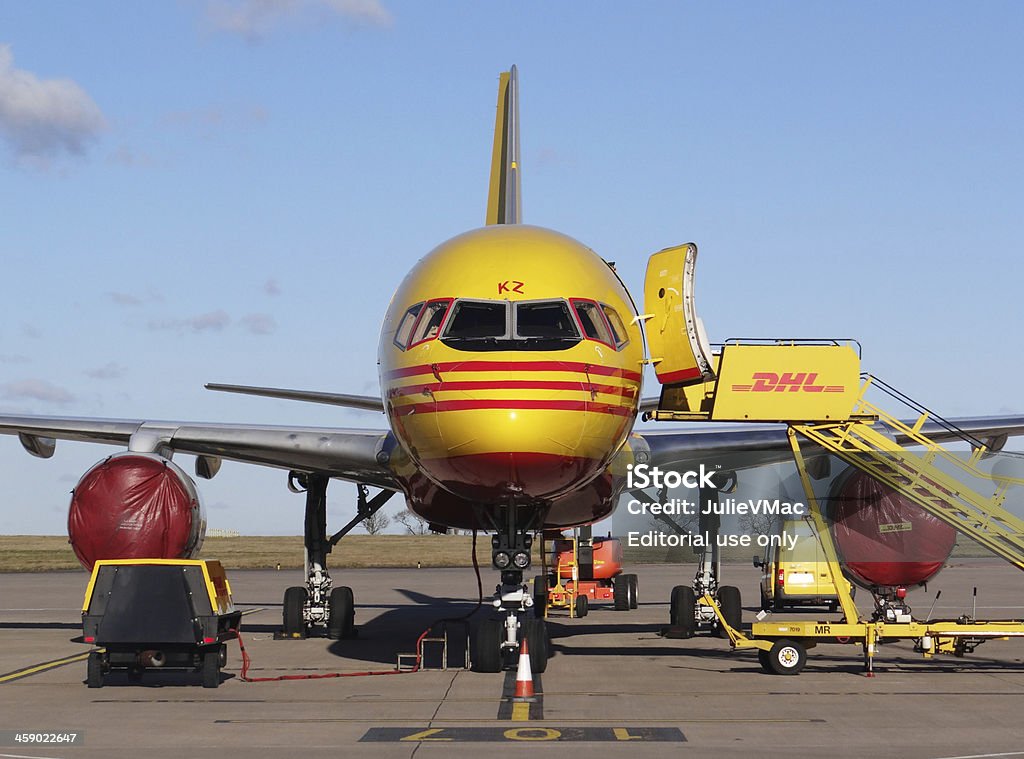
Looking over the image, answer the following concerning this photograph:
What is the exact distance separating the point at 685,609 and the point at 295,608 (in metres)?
6.91

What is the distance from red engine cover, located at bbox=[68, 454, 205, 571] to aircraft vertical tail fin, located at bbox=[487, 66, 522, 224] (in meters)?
8.17

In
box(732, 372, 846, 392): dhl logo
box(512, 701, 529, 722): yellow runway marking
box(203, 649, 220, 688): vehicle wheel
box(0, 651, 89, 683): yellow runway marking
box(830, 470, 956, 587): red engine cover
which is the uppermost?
box(732, 372, 846, 392): dhl logo

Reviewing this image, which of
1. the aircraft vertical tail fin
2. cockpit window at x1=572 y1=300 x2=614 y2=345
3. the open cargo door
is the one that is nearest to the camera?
cockpit window at x1=572 y1=300 x2=614 y2=345

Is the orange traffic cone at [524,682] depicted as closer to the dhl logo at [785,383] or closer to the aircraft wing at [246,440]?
the dhl logo at [785,383]

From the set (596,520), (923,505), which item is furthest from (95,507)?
(923,505)

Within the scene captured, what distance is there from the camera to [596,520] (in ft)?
66.9

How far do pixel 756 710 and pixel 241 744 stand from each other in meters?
5.38

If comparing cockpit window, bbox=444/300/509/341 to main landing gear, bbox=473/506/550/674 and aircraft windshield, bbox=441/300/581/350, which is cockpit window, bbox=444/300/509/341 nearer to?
aircraft windshield, bbox=441/300/581/350

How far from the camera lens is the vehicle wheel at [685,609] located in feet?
76.4

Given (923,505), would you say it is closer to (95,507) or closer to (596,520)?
(596,520)

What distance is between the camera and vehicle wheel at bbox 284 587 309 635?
77.8ft

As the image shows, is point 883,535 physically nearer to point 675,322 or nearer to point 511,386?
point 675,322

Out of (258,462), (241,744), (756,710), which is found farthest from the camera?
(258,462)

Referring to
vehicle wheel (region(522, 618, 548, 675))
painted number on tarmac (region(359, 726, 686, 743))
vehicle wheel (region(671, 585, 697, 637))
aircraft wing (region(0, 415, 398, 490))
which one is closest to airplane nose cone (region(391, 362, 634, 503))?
vehicle wheel (region(522, 618, 548, 675))
